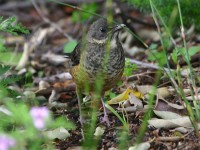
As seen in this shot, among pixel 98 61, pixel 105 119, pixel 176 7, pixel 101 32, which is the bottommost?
pixel 105 119

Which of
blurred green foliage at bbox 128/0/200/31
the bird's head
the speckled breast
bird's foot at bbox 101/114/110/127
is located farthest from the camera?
blurred green foliage at bbox 128/0/200/31

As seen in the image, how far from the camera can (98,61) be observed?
15.5 ft

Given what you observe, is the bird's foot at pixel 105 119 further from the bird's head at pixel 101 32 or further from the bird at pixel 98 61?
the bird's head at pixel 101 32

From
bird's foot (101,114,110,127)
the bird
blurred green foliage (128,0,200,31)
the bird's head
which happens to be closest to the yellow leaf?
the bird

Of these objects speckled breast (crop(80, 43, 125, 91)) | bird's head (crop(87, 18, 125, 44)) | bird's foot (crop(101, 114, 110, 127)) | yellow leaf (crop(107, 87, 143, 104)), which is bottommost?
bird's foot (crop(101, 114, 110, 127))

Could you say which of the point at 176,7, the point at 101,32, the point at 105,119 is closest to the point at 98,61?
the point at 101,32

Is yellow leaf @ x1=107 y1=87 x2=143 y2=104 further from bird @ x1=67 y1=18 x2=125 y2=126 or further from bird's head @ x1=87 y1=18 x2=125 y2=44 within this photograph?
bird's head @ x1=87 y1=18 x2=125 y2=44

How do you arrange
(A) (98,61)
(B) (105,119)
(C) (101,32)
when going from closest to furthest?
(B) (105,119) < (A) (98,61) < (C) (101,32)

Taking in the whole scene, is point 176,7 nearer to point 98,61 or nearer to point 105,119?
point 98,61

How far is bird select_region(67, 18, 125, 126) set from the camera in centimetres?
466

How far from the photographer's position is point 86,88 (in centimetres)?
470

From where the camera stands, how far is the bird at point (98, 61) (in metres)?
4.66

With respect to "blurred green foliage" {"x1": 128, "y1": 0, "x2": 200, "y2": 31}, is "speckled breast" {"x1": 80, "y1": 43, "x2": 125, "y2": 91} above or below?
below

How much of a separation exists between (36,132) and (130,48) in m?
4.25
